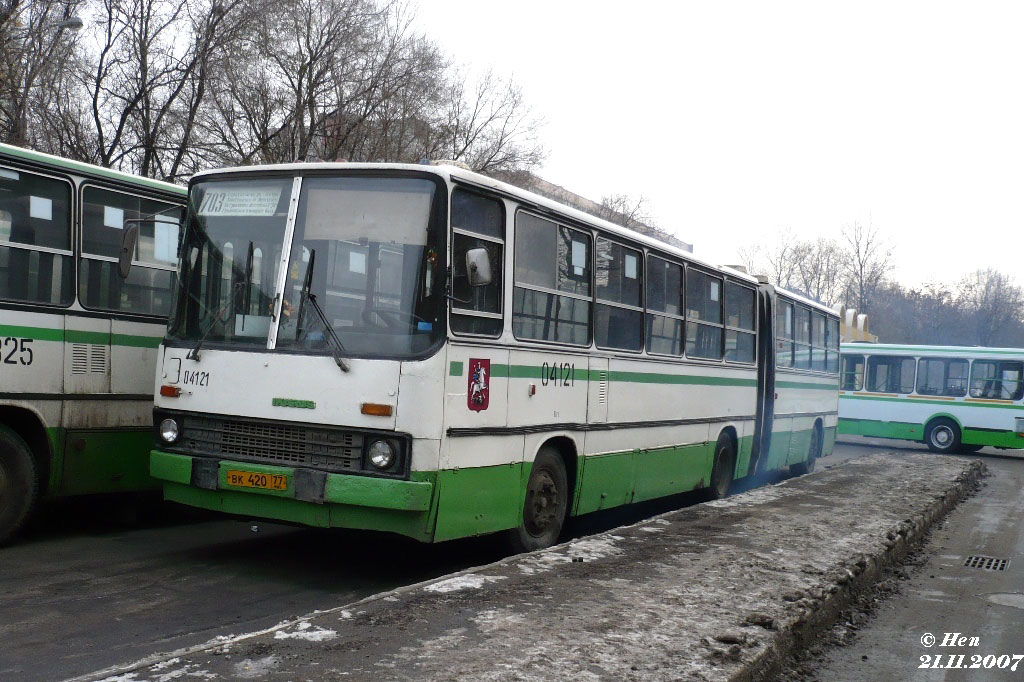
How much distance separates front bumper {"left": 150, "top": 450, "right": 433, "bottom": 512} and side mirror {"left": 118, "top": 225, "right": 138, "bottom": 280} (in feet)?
5.64

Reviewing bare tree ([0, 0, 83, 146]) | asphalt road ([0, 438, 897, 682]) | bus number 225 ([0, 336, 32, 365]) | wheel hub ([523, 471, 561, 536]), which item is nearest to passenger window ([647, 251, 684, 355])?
wheel hub ([523, 471, 561, 536])

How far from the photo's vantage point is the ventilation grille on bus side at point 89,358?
28.6ft

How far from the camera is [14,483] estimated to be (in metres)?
8.27

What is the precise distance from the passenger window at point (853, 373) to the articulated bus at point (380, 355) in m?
22.0

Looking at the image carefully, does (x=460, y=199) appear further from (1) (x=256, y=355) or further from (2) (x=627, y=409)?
(2) (x=627, y=409)

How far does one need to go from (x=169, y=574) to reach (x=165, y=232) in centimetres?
349

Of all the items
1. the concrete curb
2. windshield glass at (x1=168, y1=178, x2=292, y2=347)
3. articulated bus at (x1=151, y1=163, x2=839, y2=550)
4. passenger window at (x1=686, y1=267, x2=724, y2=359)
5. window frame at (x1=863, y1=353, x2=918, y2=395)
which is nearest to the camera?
the concrete curb

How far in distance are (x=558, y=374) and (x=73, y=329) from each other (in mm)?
3969

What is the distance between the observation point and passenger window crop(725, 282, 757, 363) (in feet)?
45.3

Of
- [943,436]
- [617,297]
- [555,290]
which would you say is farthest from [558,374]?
[943,436]

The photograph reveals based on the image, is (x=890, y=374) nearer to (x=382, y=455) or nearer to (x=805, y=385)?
(x=805, y=385)

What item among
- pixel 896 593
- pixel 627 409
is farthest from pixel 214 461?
pixel 896 593

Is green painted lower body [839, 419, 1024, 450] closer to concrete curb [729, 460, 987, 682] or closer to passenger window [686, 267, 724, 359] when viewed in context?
concrete curb [729, 460, 987, 682]

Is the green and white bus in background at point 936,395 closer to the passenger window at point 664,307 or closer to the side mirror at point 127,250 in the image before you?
the passenger window at point 664,307
